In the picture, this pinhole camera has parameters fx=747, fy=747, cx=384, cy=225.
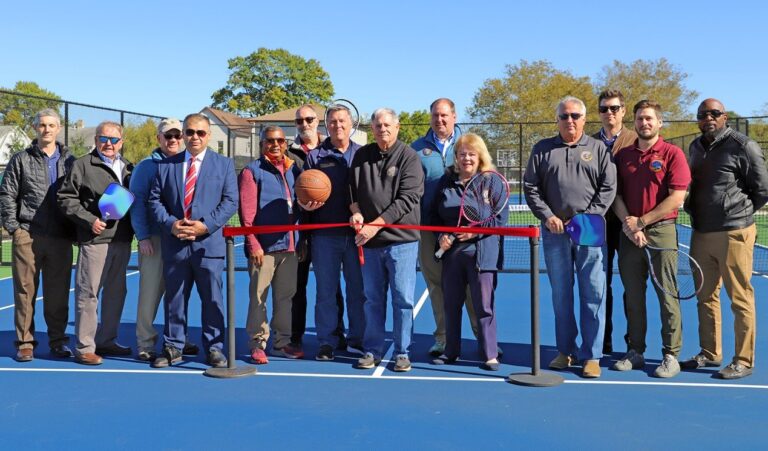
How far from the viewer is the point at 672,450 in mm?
4168

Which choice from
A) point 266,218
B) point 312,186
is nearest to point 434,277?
point 312,186

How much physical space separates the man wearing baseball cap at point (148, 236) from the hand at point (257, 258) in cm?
81

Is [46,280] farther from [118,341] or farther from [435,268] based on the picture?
[435,268]

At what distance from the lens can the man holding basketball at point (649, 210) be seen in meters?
5.70

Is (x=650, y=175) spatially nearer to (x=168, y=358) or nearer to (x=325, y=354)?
(x=325, y=354)

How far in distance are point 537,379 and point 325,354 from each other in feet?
6.03

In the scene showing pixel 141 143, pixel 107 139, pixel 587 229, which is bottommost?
pixel 587 229

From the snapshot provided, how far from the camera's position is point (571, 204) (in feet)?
18.9

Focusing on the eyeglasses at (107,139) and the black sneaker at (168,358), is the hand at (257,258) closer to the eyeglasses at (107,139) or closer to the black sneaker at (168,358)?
the black sneaker at (168,358)

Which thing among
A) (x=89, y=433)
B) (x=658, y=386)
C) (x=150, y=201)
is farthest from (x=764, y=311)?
(x=89, y=433)

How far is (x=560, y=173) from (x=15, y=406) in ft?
13.9

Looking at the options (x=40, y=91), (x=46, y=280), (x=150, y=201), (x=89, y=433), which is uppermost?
(x=40, y=91)

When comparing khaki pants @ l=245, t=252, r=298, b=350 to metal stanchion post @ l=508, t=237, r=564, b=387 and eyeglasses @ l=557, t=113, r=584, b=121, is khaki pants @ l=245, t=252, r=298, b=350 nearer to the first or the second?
metal stanchion post @ l=508, t=237, r=564, b=387

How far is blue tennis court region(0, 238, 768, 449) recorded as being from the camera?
4355mm
